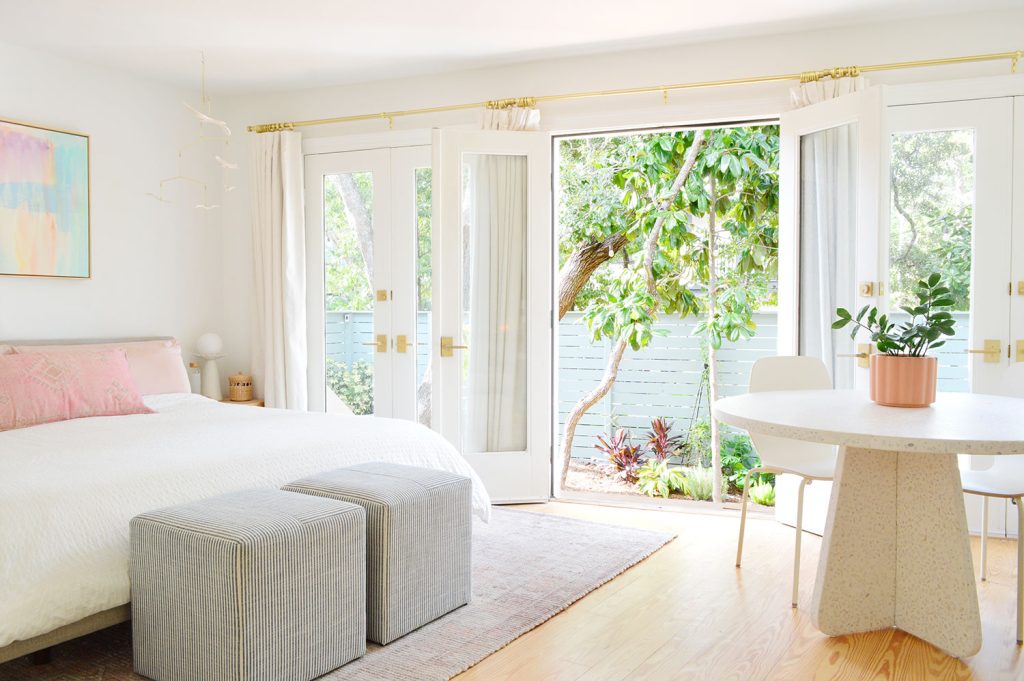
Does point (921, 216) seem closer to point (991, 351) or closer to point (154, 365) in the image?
point (991, 351)

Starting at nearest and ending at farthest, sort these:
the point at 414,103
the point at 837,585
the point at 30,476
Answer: the point at 30,476 → the point at 837,585 → the point at 414,103

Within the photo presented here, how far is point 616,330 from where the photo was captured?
5.85m

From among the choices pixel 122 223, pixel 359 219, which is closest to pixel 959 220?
pixel 359 219

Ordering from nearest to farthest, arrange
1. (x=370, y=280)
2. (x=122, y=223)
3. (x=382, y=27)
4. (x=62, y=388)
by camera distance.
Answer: (x=62, y=388), (x=382, y=27), (x=122, y=223), (x=370, y=280)

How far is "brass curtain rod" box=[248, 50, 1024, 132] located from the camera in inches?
153

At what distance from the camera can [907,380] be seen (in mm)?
2639

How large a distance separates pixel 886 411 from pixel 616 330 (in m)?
3.34

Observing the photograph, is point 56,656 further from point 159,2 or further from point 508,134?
point 508,134

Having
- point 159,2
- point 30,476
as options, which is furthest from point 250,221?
point 30,476

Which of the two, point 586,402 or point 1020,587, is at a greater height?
point 586,402

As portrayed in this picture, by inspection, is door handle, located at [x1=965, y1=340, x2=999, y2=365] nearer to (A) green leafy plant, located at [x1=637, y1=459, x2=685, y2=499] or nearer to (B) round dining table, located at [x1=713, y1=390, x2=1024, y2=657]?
(B) round dining table, located at [x1=713, y1=390, x2=1024, y2=657]

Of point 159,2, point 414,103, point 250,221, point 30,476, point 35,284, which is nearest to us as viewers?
point 30,476

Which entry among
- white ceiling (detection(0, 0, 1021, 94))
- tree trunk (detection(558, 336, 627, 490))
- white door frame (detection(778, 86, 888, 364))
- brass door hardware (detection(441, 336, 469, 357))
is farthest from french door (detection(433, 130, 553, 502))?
tree trunk (detection(558, 336, 627, 490))

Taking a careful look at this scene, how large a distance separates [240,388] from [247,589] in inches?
129
